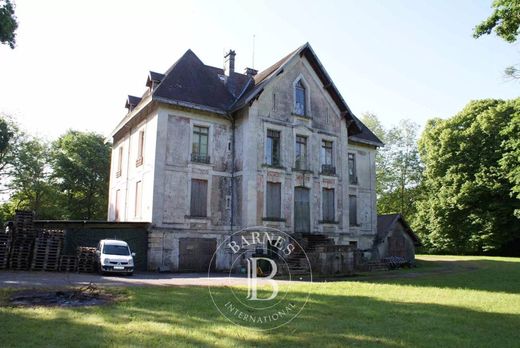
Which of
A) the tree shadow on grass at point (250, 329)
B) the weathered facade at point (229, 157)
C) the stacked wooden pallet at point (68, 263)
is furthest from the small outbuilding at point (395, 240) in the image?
the stacked wooden pallet at point (68, 263)

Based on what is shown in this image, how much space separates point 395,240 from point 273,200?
11305mm

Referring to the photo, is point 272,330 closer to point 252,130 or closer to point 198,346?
point 198,346

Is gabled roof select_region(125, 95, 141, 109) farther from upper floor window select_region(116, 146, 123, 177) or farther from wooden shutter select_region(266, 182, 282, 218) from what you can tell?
wooden shutter select_region(266, 182, 282, 218)

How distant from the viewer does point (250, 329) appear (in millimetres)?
8367

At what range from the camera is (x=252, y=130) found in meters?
24.7

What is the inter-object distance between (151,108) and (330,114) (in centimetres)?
1176

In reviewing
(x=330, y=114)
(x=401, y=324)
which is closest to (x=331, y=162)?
(x=330, y=114)

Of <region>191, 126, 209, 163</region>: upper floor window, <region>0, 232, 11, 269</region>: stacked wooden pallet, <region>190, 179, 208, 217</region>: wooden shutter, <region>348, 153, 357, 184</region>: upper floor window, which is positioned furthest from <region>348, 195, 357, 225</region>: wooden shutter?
<region>0, 232, 11, 269</region>: stacked wooden pallet

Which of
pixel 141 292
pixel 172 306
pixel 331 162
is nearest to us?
pixel 172 306

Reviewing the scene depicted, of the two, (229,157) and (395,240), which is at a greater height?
(229,157)

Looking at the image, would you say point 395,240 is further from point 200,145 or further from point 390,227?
point 200,145

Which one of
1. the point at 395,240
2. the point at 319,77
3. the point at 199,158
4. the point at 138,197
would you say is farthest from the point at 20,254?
the point at 395,240

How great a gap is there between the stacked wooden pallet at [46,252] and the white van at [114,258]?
2.05m

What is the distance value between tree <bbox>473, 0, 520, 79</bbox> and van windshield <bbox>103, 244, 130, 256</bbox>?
17346 millimetres
